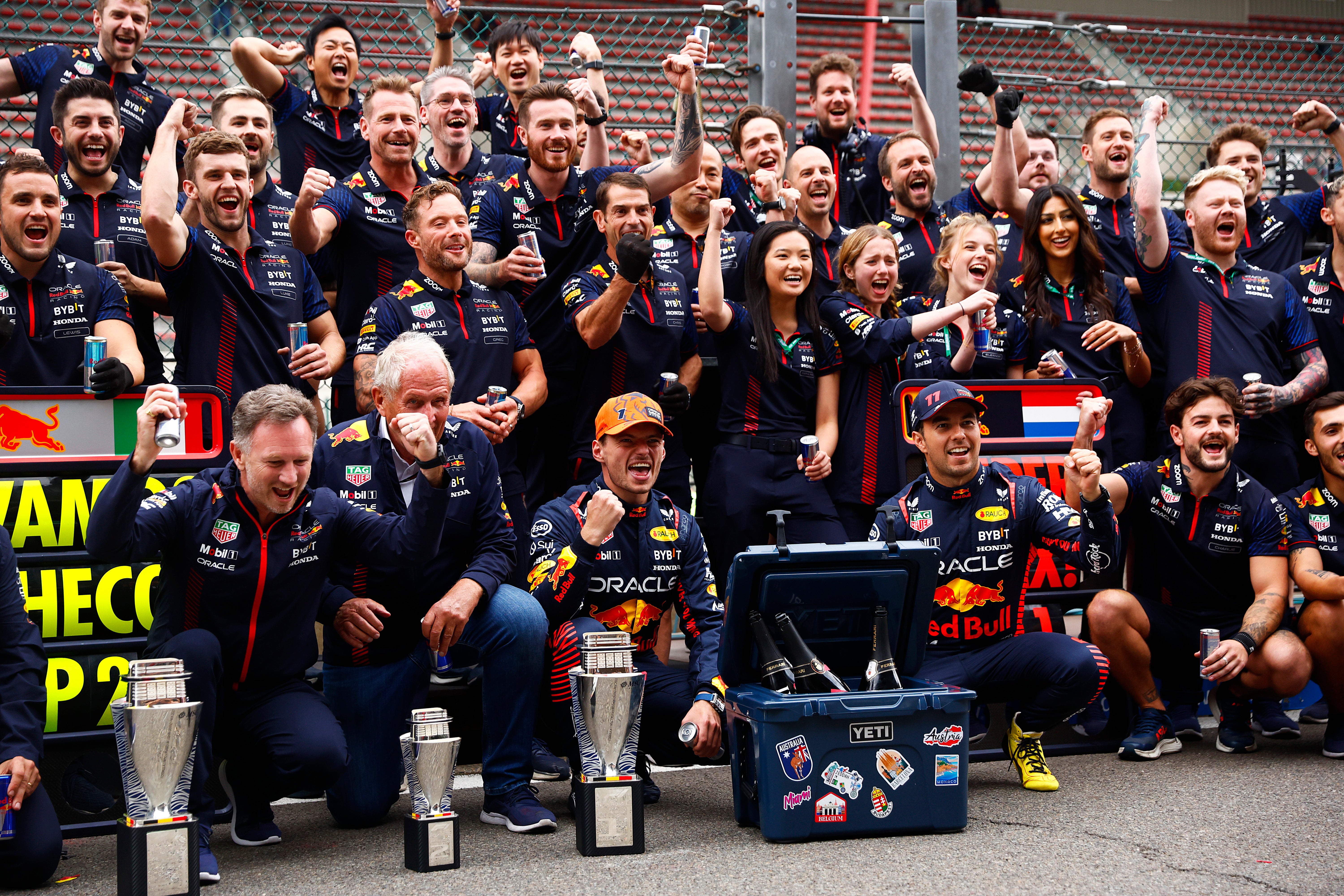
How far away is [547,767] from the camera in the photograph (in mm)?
4613

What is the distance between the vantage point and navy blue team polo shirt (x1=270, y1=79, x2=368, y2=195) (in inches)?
263

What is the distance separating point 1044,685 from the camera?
438cm

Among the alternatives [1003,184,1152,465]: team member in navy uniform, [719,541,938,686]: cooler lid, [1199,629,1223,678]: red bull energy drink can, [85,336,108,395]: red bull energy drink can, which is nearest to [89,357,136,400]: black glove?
[85,336,108,395]: red bull energy drink can

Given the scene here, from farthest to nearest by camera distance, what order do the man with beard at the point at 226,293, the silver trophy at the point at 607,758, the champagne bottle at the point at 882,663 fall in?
the man with beard at the point at 226,293 → the champagne bottle at the point at 882,663 → the silver trophy at the point at 607,758

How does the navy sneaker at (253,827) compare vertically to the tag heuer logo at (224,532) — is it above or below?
below

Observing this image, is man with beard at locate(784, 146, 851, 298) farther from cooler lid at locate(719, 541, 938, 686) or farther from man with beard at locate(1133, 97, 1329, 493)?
cooler lid at locate(719, 541, 938, 686)

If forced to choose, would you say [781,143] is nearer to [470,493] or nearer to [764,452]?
[764,452]

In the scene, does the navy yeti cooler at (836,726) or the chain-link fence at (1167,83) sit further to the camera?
the chain-link fence at (1167,83)

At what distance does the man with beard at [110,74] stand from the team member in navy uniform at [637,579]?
3075mm

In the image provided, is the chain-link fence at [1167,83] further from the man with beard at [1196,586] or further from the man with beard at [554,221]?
the man with beard at [1196,586]

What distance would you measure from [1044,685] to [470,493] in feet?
6.69

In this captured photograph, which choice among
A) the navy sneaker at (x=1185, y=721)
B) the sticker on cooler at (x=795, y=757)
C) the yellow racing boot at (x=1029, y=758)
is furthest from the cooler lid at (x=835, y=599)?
the navy sneaker at (x=1185, y=721)

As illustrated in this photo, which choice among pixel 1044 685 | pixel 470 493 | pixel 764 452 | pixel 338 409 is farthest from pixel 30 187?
pixel 1044 685

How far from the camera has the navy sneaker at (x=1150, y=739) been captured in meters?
4.78
